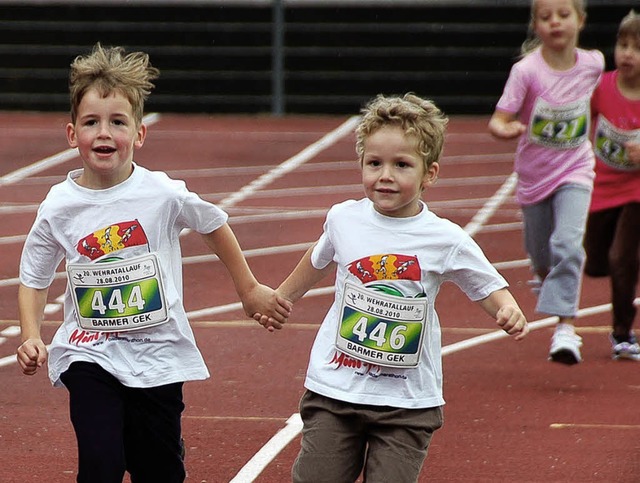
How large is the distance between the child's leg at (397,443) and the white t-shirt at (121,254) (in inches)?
24.6

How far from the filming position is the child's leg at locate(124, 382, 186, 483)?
4719 mm

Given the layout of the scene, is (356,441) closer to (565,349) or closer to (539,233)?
(565,349)

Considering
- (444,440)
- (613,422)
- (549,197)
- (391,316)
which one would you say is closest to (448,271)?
(391,316)

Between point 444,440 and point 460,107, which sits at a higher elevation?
point 444,440

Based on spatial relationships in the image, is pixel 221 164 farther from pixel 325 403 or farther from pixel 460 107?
pixel 325 403

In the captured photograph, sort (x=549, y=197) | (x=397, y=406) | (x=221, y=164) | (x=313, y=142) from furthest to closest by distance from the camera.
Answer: (x=313, y=142), (x=221, y=164), (x=549, y=197), (x=397, y=406)

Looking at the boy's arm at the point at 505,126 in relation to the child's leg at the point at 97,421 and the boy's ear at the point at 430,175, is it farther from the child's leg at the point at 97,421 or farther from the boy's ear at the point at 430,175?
the child's leg at the point at 97,421

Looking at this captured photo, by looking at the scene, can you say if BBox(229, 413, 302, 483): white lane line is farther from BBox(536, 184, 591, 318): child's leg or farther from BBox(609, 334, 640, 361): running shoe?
BBox(609, 334, 640, 361): running shoe

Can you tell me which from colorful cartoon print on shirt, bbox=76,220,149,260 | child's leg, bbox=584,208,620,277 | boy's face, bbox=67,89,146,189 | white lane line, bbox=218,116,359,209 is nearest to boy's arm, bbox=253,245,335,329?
colorful cartoon print on shirt, bbox=76,220,149,260

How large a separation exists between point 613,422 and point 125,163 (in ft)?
9.76

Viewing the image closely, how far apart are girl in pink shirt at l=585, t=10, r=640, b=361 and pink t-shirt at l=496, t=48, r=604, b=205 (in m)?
0.12

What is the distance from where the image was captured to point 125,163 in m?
4.73

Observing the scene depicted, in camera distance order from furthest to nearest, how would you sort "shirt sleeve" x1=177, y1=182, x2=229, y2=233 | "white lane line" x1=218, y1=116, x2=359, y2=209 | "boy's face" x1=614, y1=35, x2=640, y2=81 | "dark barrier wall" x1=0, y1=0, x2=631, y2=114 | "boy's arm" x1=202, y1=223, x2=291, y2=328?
"dark barrier wall" x1=0, y1=0, x2=631, y2=114
"white lane line" x1=218, y1=116, x2=359, y2=209
"boy's face" x1=614, y1=35, x2=640, y2=81
"boy's arm" x1=202, y1=223, x2=291, y2=328
"shirt sleeve" x1=177, y1=182, x2=229, y2=233

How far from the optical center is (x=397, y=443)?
449cm
